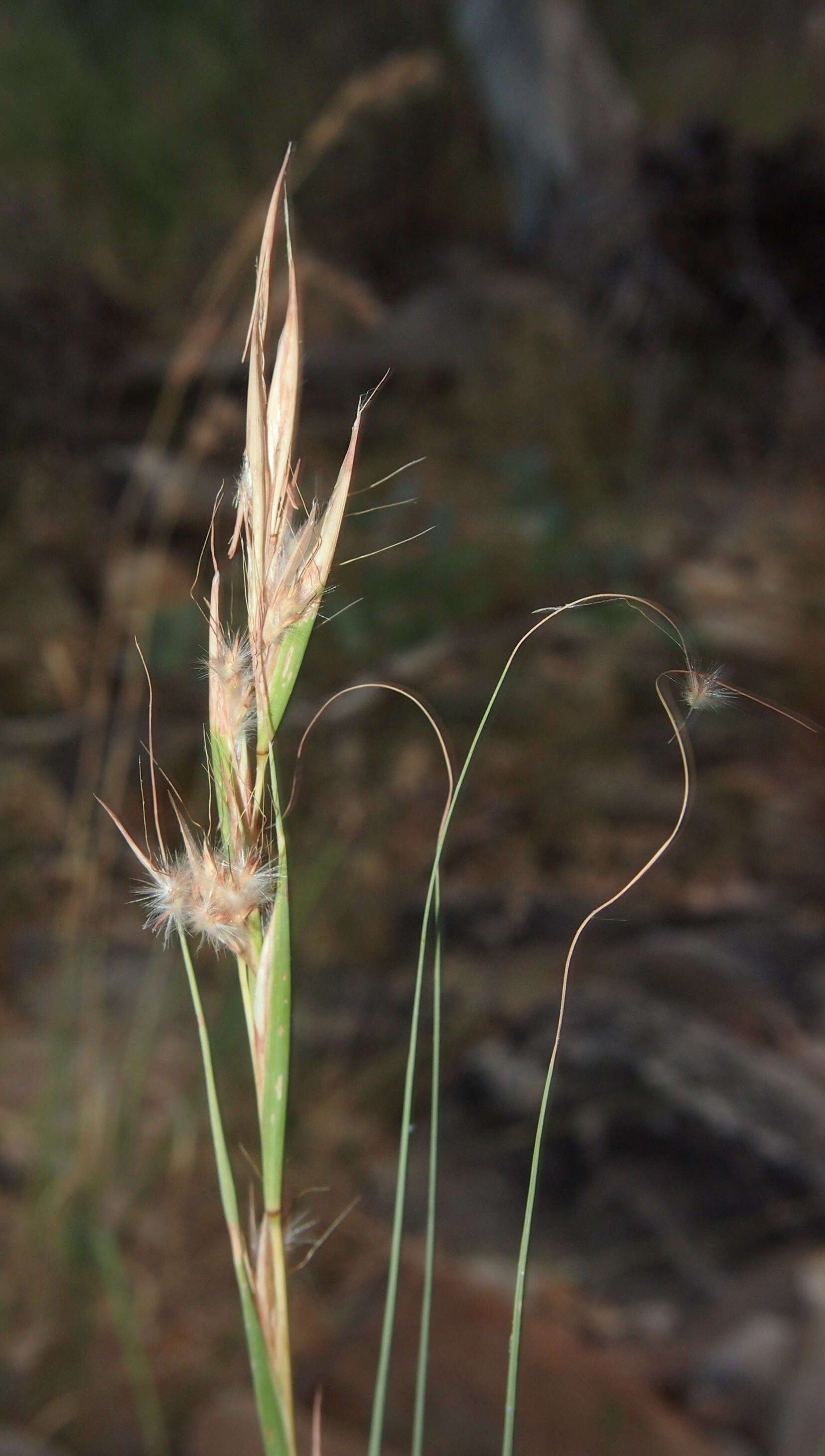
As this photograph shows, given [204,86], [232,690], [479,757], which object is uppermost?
[232,690]

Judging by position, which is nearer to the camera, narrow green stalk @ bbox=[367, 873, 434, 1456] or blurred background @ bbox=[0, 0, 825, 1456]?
narrow green stalk @ bbox=[367, 873, 434, 1456]

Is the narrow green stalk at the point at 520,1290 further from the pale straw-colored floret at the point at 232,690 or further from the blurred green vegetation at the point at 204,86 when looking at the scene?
the blurred green vegetation at the point at 204,86

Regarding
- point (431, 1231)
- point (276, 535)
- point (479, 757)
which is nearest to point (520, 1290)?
point (431, 1231)

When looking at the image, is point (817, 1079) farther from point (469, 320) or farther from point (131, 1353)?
point (469, 320)

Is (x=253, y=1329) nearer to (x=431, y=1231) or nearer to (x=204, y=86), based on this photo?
(x=431, y=1231)

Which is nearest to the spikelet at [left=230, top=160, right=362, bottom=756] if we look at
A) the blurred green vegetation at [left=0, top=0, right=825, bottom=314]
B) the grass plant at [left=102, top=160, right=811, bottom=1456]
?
the grass plant at [left=102, top=160, right=811, bottom=1456]

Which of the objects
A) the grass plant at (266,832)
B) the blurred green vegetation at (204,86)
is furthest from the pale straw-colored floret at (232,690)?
the blurred green vegetation at (204,86)

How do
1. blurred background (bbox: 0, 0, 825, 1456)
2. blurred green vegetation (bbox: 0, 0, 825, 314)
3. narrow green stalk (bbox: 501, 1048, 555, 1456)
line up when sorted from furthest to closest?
blurred green vegetation (bbox: 0, 0, 825, 314), blurred background (bbox: 0, 0, 825, 1456), narrow green stalk (bbox: 501, 1048, 555, 1456)

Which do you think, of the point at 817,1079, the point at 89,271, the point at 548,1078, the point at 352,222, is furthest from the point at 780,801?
the point at 352,222

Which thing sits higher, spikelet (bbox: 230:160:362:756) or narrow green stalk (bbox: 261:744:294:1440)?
spikelet (bbox: 230:160:362:756)

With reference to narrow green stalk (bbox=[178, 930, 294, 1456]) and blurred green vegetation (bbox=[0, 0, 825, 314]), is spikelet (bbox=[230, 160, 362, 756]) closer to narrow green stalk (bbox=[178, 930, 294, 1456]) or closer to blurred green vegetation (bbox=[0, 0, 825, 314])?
narrow green stalk (bbox=[178, 930, 294, 1456])
